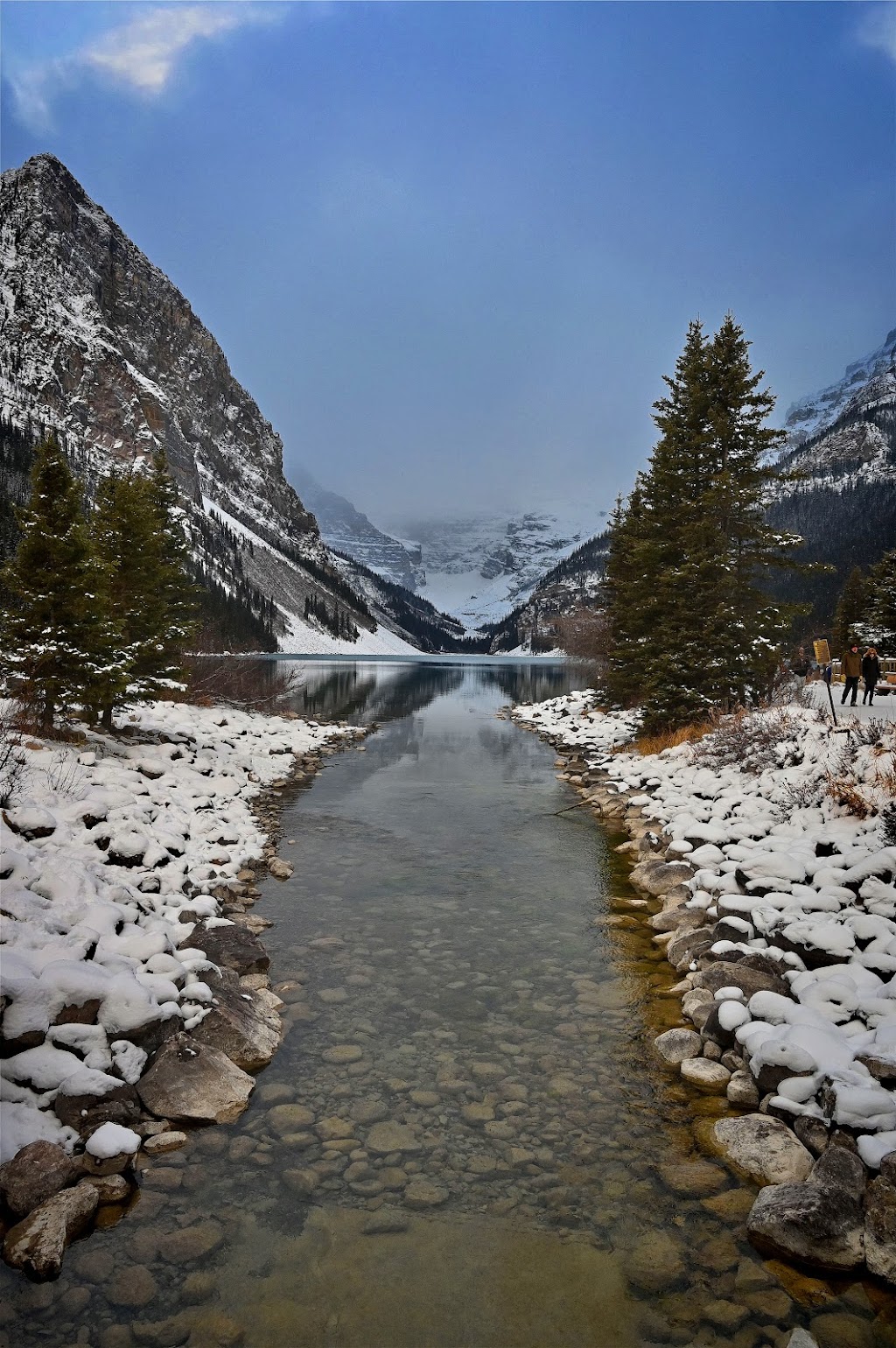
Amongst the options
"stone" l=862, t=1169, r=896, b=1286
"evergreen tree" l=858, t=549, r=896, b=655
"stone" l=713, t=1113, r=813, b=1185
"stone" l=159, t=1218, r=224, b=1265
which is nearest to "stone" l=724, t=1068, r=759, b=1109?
"stone" l=713, t=1113, r=813, b=1185

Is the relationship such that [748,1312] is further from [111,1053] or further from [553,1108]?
[111,1053]

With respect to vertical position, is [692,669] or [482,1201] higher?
[692,669]

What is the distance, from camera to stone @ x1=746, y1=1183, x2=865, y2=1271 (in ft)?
13.4

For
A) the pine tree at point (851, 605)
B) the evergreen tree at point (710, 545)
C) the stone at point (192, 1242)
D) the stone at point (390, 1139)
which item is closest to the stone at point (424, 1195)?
the stone at point (390, 1139)

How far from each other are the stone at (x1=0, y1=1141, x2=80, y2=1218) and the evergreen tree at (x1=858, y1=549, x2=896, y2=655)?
4717cm

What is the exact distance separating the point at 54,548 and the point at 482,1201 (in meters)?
12.6

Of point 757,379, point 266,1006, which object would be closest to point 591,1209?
point 266,1006

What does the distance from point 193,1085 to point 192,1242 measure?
1.39 m

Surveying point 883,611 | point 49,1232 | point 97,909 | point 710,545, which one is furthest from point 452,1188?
point 883,611

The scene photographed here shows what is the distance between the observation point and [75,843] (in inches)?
327

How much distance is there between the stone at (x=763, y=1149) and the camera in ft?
15.9

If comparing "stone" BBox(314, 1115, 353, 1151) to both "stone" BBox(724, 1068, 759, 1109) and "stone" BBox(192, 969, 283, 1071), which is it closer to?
"stone" BBox(192, 969, 283, 1071)

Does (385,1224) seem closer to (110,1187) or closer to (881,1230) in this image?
(110,1187)

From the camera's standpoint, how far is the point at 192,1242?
14.2 feet
